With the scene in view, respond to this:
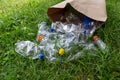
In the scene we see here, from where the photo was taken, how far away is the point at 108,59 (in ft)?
7.36

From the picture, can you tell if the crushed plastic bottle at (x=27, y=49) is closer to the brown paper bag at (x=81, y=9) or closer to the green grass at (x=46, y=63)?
the green grass at (x=46, y=63)

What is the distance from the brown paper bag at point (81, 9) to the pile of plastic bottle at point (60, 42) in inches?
4.2

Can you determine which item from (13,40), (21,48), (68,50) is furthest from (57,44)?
(13,40)

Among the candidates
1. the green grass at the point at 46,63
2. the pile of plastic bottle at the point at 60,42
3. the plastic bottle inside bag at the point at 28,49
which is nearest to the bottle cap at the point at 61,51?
the pile of plastic bottle at the point at 60,42

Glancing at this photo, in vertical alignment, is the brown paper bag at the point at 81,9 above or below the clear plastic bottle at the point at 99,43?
above

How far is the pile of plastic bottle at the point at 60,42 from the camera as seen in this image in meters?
2.36

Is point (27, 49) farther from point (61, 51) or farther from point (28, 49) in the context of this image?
point (61, 51)

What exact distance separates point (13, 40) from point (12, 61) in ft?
1.20

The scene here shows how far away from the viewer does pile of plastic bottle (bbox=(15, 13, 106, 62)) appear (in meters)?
2.36

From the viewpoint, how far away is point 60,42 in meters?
2.49

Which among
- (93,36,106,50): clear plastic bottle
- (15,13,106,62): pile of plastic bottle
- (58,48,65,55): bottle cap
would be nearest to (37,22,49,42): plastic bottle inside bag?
(15,13,106,62): pile of plastic bottle

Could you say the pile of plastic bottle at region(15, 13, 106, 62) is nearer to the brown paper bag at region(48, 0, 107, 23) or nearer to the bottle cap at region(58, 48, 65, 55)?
the bottle cap at region(58, 48, 65, 55)

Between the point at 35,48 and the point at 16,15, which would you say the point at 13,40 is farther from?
the point at 16,15

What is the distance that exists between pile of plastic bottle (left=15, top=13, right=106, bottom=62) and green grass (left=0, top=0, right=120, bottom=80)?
73 millimetres
